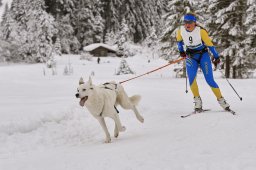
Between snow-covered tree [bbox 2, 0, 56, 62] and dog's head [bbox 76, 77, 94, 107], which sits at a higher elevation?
snow-covered tree [bbox 2, 0, 56, 62]

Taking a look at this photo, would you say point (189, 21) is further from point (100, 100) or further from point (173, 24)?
point (173, 24)

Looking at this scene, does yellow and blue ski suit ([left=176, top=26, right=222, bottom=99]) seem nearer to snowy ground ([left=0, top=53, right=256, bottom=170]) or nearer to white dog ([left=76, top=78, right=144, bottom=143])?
snowy ground ([left=0, top=53, right=256, bottom=170])

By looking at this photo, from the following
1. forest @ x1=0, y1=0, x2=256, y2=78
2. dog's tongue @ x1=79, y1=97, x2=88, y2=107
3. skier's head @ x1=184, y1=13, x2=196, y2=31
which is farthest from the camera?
forest @ x1=0, y1=0, x2=256, y2=78

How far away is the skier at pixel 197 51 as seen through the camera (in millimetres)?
7348

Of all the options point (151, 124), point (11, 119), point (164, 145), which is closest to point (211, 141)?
point (164, 145)

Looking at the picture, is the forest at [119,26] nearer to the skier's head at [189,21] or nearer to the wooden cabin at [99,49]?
the wooden cabin at [99,49]

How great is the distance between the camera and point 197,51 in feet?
24.7

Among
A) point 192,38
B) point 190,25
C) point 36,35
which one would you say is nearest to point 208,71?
point 192,38

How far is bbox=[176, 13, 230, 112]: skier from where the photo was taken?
7348mm

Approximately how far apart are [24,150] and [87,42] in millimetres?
55253

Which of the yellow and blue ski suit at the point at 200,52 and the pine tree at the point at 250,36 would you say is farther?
the pine tree at the point at 250,36

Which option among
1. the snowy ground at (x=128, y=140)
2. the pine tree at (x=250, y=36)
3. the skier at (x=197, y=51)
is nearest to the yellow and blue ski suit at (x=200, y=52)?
the skier at (x=197, y=51)

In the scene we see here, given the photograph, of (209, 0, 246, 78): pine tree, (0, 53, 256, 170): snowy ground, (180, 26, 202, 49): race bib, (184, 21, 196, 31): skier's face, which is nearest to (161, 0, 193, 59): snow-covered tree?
(209, 0, 246, 78): pine tree

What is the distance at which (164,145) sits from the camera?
485cm
